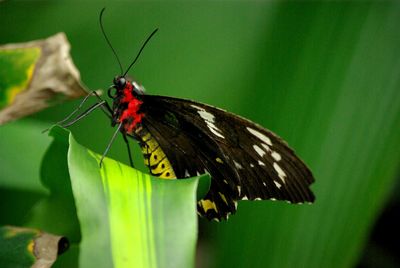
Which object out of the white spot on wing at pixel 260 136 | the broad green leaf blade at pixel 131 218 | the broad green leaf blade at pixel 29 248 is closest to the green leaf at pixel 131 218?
the broad green leaf blade at pixel 131 218

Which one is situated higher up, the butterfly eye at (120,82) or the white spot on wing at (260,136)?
the butterfly eye at (120,82)

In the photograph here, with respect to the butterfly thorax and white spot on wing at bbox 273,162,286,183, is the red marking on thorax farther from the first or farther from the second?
white spot on wing at bbox 273,162,286,183

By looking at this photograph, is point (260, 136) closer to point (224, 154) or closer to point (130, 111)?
point (224, 154)

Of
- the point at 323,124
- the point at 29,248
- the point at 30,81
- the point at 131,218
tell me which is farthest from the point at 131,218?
the point at 323,124

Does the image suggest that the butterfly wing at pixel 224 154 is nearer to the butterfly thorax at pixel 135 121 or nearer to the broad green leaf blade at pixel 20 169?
the butterfly thorax at pixel 135 121

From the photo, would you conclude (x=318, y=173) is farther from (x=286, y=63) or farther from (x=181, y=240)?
(x=181, y=240)

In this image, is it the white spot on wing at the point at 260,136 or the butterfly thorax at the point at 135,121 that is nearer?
the white spot on wing at the point at 260,136

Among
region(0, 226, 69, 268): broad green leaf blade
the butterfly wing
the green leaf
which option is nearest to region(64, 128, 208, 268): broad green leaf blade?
the green leaf
